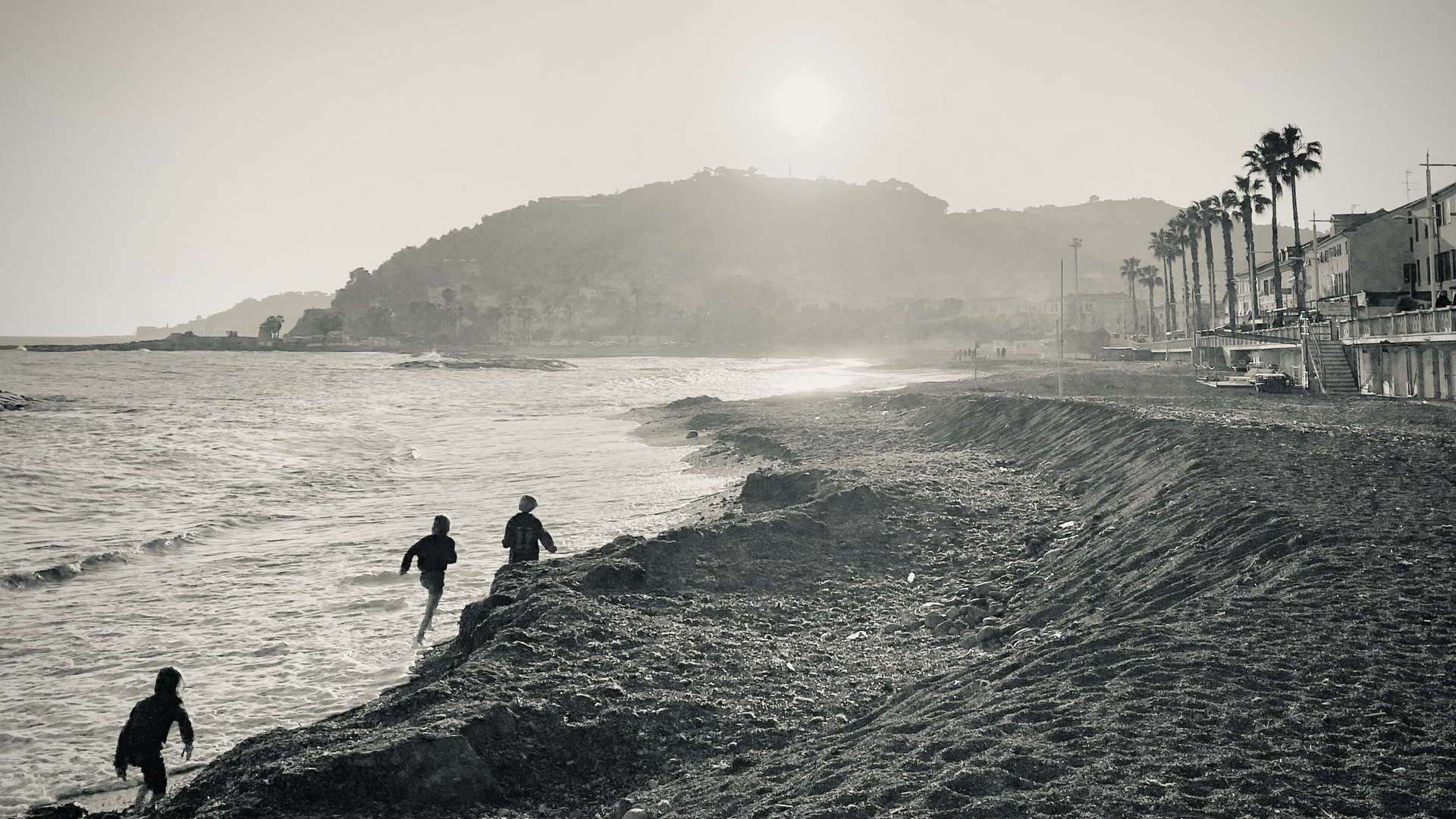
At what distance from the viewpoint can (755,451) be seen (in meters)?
26.5

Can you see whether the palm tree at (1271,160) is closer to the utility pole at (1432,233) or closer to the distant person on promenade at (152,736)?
the utility pole at (1432,233)

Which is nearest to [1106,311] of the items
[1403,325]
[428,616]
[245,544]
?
[1403,325]

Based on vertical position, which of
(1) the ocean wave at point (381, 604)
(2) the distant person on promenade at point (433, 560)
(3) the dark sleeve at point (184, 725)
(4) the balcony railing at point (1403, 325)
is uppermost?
(4) the balcony railing at point (1403, 325)

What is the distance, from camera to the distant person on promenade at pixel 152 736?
22.5 feet

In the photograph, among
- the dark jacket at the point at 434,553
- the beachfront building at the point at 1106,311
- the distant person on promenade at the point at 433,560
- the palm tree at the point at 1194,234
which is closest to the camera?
the distant person on promenade at the point at 433,560

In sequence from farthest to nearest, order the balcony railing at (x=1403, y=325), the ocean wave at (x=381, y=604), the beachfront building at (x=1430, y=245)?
the beachfront building at (x=1430, y=245), the balcony railing at (x=1403, y=325), the ocean wave at (x=381, y=604)

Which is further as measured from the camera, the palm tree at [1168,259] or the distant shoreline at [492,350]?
the distant shoreline at [492,350]

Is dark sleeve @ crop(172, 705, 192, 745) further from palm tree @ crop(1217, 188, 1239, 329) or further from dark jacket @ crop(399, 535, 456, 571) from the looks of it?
palm tree @ crop(1217, 188, 1239, 329)

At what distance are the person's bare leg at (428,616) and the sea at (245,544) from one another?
17cm

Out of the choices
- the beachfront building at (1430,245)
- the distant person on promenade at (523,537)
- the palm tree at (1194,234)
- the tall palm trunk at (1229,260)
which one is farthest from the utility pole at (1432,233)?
the distant person on promenade at (523,537)

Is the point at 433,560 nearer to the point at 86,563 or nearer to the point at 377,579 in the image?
the point at 377,579

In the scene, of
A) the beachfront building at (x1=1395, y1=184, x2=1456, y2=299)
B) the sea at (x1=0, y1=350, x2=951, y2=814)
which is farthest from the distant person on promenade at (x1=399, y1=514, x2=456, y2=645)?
the beachfront building at (x1=1395, y1=184, x2=1456, y2=299)

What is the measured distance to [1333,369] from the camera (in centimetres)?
3145

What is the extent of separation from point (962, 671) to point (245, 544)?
45.5ft
